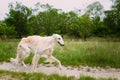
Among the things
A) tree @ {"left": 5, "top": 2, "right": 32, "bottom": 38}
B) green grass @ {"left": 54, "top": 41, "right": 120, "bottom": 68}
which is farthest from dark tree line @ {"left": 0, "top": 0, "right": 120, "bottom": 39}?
green grass @ {"left": 54, "top": 41, "right": 120, "bottom": 68}

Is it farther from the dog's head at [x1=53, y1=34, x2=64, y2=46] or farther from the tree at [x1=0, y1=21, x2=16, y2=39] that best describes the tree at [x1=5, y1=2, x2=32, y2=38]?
the dog's head at [x1=53, y1=34, x2=64, y2=46]

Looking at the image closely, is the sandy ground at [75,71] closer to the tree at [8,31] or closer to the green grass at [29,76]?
the green grass at [29,76]

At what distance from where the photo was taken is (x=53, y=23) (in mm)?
54594

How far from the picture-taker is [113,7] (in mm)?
60062

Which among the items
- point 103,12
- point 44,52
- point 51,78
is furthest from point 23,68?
point 103,12

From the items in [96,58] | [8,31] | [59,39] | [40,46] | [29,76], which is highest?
[59,39]

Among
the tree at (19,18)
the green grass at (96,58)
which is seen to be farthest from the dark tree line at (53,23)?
the green grass at (96,58)

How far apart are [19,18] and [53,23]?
32.2ft

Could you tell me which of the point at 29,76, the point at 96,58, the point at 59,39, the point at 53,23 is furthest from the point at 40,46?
the point at 53,23

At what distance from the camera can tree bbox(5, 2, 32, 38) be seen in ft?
197

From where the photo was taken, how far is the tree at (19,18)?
6006cm

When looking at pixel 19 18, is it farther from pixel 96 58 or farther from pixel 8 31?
pixel 96 58

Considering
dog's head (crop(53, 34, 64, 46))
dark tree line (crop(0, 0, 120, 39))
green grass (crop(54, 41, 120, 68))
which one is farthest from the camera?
dark tree line (crop(0, 0, 120, 39))

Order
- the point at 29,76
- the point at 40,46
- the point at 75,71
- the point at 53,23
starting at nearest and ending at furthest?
the point at 29,76 < the point at 40,46 < the point at 75,71 < the point at 53,23
